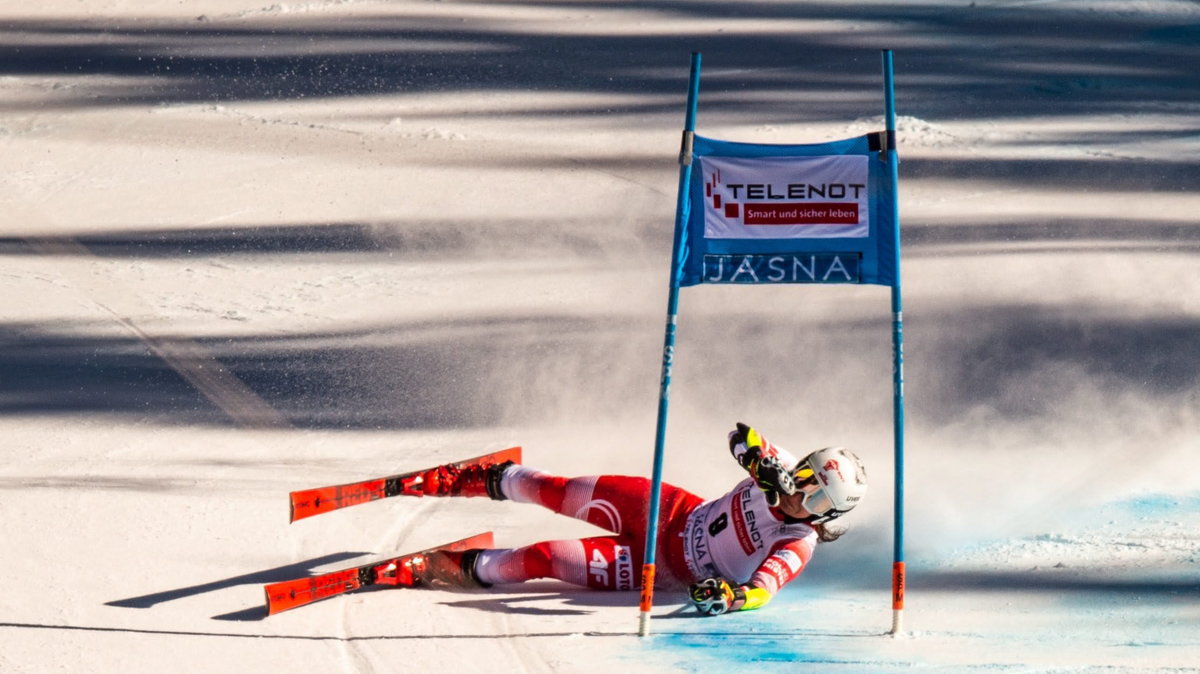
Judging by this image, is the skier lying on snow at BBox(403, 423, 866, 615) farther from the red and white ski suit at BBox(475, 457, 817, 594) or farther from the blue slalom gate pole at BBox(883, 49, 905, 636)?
the blue slalom gate pole at BBox(883, 49, 905, 636)

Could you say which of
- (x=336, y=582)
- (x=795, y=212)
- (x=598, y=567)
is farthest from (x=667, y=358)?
(x=336, y=582)

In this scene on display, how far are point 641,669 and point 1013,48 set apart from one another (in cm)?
1091

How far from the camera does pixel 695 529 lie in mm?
6887

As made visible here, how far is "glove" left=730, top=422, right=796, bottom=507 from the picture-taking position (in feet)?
21.2

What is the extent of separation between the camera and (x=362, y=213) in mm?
11828

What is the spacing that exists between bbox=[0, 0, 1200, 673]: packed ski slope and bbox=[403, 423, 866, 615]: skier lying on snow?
0.53ft

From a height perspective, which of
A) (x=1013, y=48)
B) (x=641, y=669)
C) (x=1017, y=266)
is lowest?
(x=641, y=669)

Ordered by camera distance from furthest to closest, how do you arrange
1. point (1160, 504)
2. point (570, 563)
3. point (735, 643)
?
point (1160, 504), point (570, 563), point (735, 643)

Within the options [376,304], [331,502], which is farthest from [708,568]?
[376,304]

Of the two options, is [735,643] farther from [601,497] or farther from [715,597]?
[601,497]

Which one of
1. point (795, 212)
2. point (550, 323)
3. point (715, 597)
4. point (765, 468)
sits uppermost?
point (550, 323)

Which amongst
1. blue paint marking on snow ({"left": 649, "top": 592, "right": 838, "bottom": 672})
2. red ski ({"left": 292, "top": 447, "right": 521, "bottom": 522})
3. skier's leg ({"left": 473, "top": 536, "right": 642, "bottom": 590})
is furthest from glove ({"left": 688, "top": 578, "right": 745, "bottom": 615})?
red ski ({"left": 292, "top": 447, "right": 521, "bottom": 522})

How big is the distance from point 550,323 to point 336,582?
13.1 feet

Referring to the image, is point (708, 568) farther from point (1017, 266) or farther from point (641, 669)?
point (1017, 266)
